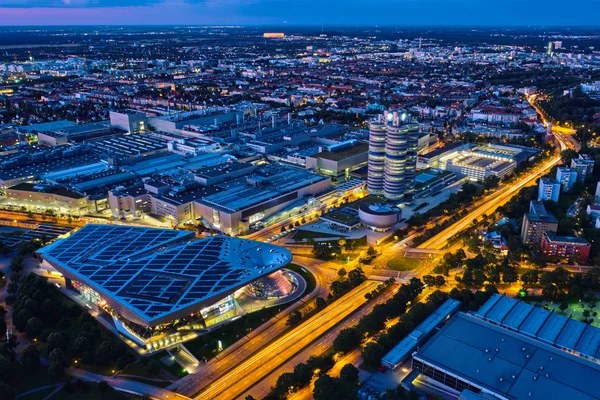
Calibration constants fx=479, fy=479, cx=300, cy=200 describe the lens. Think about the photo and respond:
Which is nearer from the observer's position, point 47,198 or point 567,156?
point 47,198

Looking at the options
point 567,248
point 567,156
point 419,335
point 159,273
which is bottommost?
point 419,335

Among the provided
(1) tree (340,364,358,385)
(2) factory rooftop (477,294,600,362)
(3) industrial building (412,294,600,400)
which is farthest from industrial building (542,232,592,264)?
(1) tree (340,364,358,385)

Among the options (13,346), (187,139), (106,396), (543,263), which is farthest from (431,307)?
(187,139)

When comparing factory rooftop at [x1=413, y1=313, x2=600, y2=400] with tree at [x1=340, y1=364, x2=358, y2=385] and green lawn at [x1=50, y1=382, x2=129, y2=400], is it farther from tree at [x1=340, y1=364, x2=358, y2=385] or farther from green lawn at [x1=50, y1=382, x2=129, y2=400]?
green lawn at [x1=50, y1=382, x2=129, y2=400]

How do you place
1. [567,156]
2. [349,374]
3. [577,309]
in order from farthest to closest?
[567,156], [577,309], [349,374]

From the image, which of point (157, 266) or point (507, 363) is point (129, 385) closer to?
point (157, 266)

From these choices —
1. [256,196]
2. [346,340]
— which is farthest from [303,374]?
[256,196]
